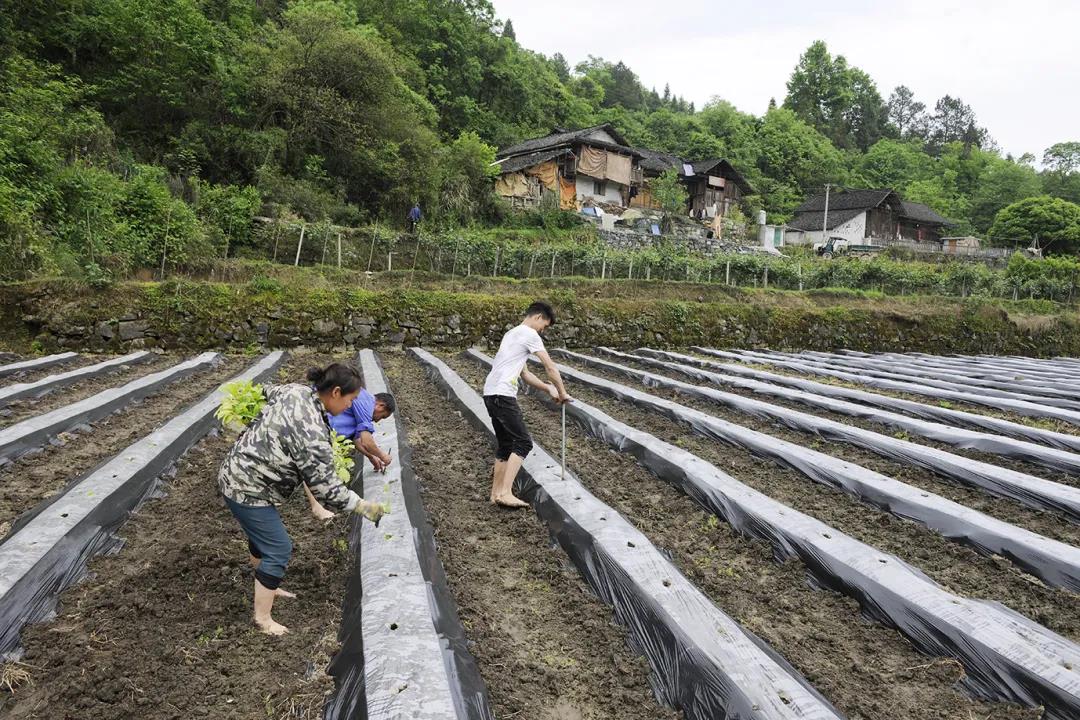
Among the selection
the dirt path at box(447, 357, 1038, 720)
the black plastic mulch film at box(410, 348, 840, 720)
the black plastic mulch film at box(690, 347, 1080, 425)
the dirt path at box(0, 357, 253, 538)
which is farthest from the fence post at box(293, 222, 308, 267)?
the black plastic mulch film at box(410, 348, 840, 720)

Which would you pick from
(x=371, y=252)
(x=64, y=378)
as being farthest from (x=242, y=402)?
(x=371, y=252)

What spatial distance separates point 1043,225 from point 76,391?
43.6 m

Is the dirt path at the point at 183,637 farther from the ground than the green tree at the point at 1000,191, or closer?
closer

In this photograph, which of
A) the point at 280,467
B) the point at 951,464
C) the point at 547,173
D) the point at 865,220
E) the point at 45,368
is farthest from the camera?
the point at 865,220

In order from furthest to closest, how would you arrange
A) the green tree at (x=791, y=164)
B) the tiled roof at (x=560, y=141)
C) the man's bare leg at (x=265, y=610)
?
the green tree at (x=791, y=164) → the tiled roof at (x=560, y=141) → the man's bare leg at (x=265, y=610)

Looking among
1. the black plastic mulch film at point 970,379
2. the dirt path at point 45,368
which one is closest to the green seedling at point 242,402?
the dirt path at point 45,368

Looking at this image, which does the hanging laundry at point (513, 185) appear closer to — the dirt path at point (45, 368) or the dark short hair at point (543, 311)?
the dirt path at point (45, 368)

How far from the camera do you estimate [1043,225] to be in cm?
3247

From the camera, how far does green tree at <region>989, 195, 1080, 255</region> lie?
3177cm

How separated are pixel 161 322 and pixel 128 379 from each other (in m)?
2.97

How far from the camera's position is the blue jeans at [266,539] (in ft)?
7.46

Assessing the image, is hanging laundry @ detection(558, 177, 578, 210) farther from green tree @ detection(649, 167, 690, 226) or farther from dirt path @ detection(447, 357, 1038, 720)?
dirt path @ detection(447, 357, 1038, 720)

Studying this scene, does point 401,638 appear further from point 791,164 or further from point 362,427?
point 791,164

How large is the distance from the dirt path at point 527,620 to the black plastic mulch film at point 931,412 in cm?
420
